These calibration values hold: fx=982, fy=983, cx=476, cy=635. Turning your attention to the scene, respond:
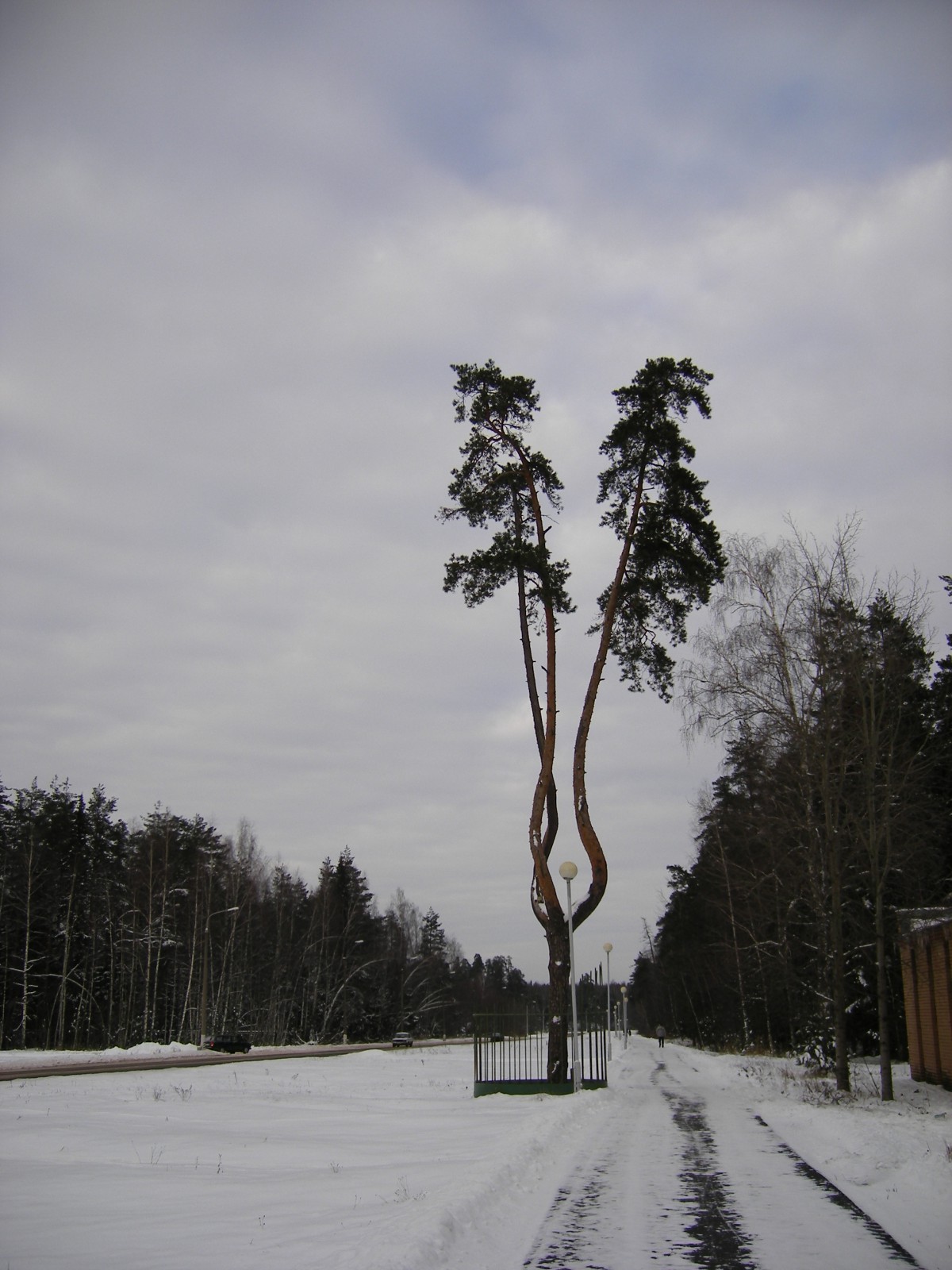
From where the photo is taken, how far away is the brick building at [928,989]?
66.3 ft

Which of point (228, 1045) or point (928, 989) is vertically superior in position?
point (928, 989)

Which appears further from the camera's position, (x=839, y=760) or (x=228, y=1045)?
(x=228, y=1045)

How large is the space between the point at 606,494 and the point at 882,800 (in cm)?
908

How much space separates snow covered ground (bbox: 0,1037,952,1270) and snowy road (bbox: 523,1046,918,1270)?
0.03 metres

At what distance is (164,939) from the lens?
55938 millimetres

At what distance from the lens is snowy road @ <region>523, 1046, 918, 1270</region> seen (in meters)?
6.55

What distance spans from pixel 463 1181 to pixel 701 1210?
2137 mm

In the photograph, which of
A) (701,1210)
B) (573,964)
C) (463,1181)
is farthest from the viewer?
(573,964)

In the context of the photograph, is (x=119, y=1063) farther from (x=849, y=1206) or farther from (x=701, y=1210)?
(x=849, y=1206)

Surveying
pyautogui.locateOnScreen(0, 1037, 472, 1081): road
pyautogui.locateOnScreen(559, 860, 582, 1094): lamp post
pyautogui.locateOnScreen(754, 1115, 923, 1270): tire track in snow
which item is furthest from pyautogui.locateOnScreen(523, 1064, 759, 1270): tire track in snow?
pyautogui.locateOnScreen(0, 1037, 472, 1081): road

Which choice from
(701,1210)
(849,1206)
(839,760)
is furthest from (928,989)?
(701,1210)

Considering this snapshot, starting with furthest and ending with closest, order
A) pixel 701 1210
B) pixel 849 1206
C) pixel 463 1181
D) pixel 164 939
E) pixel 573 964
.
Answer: pixel 164 939
pixel 573 964
pixel 463 1181
pixel 849 1206
pixel 701 1210

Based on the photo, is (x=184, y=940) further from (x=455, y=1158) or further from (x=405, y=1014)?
(x=455, y=1158)

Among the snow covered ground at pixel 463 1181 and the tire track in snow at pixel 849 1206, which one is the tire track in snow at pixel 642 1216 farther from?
the tire track in snow at pixel 849 1206
